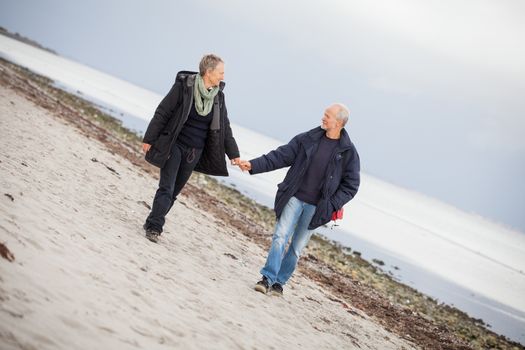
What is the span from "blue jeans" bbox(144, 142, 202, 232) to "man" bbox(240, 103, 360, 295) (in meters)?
0.93

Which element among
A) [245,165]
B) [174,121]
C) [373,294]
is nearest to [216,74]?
[174,121]

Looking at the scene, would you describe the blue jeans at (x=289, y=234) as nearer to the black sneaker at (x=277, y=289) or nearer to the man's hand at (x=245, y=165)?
the black sneaker at (x=277, y=289)

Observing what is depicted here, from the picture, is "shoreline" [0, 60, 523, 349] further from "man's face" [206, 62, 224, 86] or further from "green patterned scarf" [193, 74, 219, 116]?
"man's face" [206, 62, 224, 86]

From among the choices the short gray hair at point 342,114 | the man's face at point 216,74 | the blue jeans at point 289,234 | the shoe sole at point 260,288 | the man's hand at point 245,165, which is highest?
the short gray hair at point 342,114

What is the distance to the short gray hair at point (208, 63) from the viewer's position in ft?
22.9

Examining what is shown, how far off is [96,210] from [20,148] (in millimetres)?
3060

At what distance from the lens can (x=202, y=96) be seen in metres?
7.02

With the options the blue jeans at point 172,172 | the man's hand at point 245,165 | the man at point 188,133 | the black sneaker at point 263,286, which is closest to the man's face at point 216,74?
the man at point 188,133

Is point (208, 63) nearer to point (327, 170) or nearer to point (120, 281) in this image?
point (327, 170)

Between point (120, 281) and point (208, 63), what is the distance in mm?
3416

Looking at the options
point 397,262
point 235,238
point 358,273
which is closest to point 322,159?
point 235,238

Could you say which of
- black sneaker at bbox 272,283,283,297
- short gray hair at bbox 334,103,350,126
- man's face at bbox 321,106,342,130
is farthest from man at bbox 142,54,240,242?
black sneaker at bbox 272,283,283,297

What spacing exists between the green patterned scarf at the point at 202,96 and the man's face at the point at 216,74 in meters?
0.10

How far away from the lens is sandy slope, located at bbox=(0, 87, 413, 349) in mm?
3877
